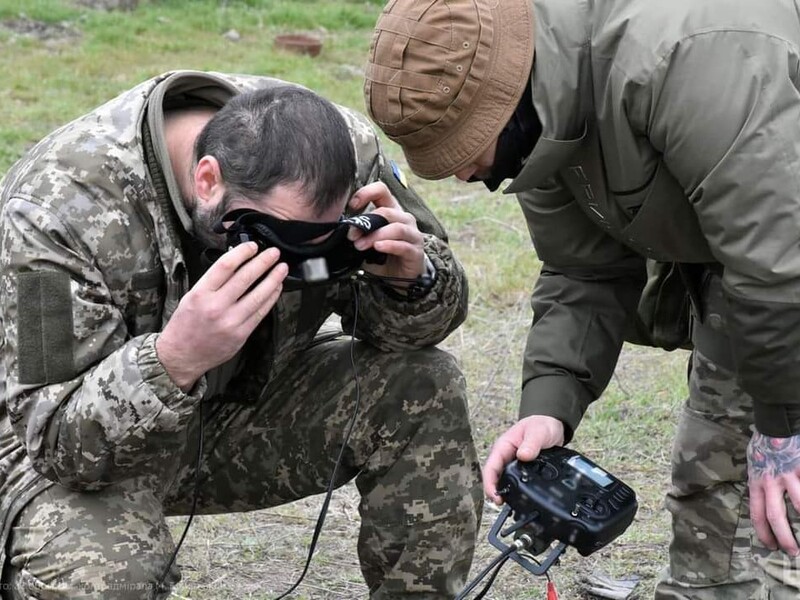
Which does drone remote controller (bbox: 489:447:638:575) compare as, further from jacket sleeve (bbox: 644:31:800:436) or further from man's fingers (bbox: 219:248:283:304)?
man's fingers (bbox: 219:248:283:304)

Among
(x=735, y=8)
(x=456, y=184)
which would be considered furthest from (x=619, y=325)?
(x=456, y=184)

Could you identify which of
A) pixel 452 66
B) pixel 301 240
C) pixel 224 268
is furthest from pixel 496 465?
pixel 452 66

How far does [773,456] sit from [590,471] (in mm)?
412

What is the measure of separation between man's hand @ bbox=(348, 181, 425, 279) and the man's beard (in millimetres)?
295

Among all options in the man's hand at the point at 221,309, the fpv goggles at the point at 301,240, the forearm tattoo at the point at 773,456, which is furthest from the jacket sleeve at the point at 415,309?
the forearm tattoo at the point at 773,456

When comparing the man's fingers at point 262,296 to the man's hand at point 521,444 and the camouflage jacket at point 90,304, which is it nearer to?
the camouflage jacket at point 90,304

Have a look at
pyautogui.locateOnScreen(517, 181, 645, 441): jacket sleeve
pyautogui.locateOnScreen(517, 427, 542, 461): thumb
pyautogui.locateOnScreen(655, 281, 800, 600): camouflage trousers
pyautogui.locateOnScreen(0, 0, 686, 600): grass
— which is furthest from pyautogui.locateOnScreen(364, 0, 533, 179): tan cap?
pyautogui.locateOnScreen(0, 0, 686, 600): grass

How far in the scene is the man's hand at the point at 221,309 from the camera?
264 cm

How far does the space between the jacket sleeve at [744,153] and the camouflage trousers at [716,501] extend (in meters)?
0.52

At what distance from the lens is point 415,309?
322 centimetres

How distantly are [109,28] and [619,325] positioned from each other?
8.99m

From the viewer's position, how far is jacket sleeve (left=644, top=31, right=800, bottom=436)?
2461 millimetres

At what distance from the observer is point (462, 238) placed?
7.05 metres

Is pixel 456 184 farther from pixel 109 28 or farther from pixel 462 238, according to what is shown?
pixel 109 28
